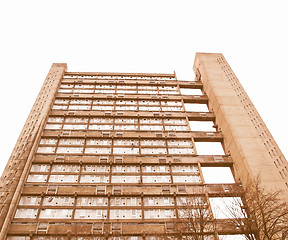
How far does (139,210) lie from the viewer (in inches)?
1281

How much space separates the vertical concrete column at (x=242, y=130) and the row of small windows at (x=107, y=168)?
22.4 ft

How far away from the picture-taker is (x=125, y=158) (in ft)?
125

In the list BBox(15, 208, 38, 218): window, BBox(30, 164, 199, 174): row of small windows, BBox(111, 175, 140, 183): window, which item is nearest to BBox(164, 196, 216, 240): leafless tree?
BBox(30, 164, 199, 174): row of small windows

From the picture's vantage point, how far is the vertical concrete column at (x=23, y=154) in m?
30.8

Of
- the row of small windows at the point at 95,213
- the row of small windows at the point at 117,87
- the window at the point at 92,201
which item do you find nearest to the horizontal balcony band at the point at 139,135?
the window at the point at 92,201

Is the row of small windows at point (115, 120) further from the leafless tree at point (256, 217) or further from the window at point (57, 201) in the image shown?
the leafless tree at point (256, 217)

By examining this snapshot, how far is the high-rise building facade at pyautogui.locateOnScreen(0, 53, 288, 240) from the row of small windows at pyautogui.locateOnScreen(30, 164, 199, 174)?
140 mm

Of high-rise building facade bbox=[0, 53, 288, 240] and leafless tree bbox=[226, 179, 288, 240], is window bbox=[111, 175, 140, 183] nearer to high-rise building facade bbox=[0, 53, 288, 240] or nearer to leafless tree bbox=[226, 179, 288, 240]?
high-rise building facade bbox=[0, 53, 288, 240]

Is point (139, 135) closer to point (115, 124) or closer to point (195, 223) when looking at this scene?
point (115, 124)

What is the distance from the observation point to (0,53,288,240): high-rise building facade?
30.9 m

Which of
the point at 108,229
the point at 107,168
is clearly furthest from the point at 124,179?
the point at 108,229

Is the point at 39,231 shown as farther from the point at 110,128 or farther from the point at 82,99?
the point at 82,99

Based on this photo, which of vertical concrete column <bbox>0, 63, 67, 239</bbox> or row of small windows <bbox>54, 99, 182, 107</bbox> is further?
row of small windows <bbox>54, 99, 182, 107</bbox>

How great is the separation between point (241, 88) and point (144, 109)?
18020 millimetres
